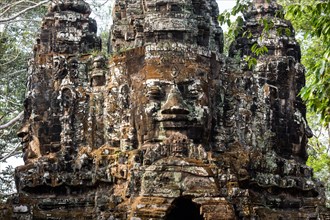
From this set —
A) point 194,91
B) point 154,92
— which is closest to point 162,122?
point 154,92

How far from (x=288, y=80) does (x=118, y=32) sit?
11.2ft

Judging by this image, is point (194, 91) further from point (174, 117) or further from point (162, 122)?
point (162, 122)

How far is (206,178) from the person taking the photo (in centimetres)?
1198

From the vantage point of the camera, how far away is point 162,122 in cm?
1280

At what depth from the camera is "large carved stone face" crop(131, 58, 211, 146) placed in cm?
1278

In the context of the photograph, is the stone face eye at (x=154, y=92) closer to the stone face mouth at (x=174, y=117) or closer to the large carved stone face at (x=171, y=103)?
the large carved stone face at (x=171, y=103)

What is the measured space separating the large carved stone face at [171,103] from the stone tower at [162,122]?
2cm

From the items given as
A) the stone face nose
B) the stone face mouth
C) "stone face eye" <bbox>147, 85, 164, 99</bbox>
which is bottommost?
the stone face mouth

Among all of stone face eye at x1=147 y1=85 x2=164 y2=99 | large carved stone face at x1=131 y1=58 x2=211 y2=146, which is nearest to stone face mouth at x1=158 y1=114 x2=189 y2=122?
large carved stone face at x1=131 y1=58 x2=211 y2=146

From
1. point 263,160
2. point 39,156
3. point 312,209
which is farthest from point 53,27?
point 312,209

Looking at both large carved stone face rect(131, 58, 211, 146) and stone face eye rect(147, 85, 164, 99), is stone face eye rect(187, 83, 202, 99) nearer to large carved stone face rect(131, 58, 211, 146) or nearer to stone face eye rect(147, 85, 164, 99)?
large carved stone face rect(131, 58, 211, 146)

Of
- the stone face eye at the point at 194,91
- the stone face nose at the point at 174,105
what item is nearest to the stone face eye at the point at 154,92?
the stone face nose at the point at 174,105

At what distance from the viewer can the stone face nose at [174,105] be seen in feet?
41.7

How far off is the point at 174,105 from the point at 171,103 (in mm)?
81
